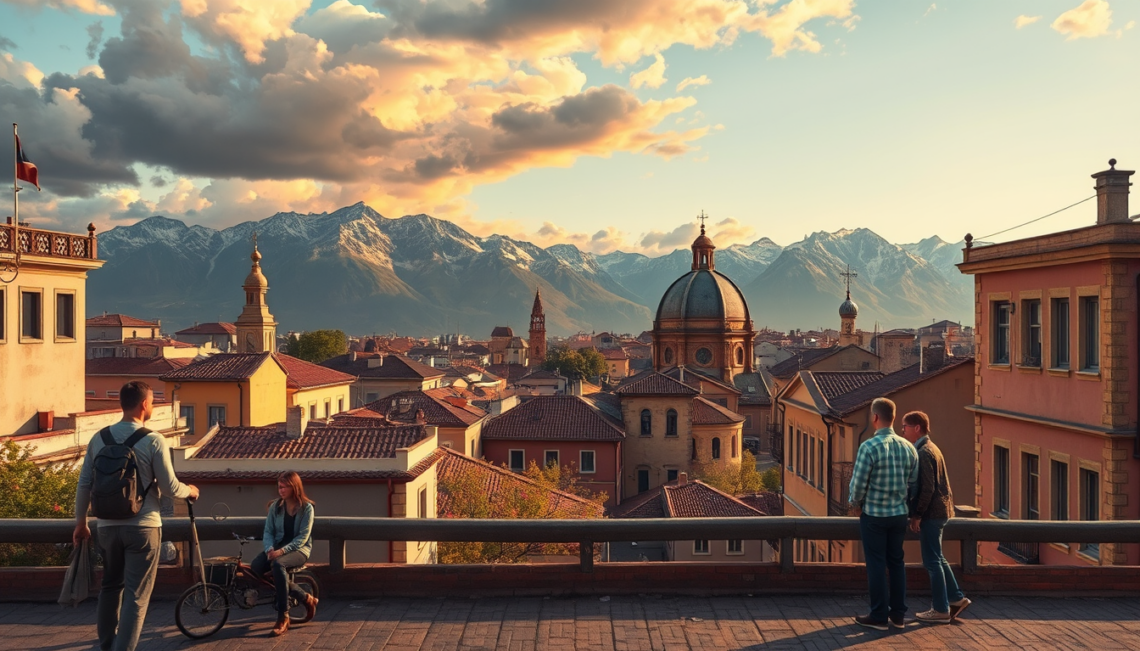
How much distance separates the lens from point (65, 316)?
99.8 ft

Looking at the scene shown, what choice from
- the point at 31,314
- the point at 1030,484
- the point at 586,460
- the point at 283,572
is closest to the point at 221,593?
the point at 283,572

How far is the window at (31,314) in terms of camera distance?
2825cm

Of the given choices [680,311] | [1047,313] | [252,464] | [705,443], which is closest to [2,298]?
[252,464]

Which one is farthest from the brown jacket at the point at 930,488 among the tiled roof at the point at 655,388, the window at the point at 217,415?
the tiled roof at the point at 655,388

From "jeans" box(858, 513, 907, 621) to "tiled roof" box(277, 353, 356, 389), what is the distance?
1993 inches

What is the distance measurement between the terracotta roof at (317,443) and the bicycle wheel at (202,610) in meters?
15.7

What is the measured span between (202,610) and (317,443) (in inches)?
705

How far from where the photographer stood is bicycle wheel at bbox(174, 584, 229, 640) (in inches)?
289

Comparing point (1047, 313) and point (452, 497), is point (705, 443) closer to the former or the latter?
point (452, 497)

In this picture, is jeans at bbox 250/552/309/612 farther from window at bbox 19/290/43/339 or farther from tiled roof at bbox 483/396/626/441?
tiled roof at bbox 483/396/626/441

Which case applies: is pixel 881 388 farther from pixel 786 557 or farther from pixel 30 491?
pixel 30 491

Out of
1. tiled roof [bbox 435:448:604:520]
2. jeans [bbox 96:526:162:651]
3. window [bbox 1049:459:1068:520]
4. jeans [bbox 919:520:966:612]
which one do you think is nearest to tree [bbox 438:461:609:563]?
tiled roof [bbox 435:448:604:520]

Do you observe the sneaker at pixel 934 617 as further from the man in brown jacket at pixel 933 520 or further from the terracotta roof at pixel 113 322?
the terracotta roof at pixel 113 322

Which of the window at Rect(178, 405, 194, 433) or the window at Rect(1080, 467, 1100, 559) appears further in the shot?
the window at Rect(178, 405, 194, 433)
